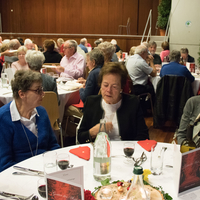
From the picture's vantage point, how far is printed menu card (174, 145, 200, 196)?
4.00 feet

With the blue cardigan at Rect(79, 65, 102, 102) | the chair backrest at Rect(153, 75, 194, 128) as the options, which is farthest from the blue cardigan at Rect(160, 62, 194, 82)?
the blue cardigan at Rect(79, 65, 102, 102)

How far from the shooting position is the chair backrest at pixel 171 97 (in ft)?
13.8

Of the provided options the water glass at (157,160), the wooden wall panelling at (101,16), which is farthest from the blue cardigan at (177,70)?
the wooden wall panelling at (101,16)

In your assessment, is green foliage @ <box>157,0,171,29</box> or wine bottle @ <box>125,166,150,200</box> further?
green foliage @ <box>157,0,171,29</box>

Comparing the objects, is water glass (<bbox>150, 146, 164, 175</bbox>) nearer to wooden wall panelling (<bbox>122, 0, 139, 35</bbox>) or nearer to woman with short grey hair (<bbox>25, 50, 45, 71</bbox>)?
woman with short grey hair (<bbox>25, 50, 45, 71</bbox>)

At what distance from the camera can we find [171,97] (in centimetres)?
433

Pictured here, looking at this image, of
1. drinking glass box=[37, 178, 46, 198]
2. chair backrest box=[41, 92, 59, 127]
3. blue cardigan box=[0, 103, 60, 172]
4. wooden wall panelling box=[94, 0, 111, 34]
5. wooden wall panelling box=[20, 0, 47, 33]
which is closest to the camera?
drinking glass box=[37, 178, 46, 198]

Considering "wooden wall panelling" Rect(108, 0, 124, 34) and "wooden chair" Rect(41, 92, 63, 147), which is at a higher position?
"wooden wall panelling" Rect(108, 0, 124, 34)

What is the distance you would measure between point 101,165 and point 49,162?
0.27 metres

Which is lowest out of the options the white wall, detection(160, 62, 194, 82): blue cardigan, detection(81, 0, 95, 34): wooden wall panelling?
detection(160, 62, 194, 82): blue cardigan

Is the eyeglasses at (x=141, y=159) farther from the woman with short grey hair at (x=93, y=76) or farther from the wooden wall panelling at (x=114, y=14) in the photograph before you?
the wooden wall panelling at (x=114, y=14)

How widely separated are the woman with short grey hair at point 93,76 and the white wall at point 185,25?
5.80 metres

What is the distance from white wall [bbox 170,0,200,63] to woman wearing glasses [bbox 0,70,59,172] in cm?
780

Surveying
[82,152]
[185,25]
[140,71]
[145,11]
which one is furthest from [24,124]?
[145,11]
